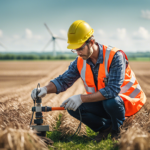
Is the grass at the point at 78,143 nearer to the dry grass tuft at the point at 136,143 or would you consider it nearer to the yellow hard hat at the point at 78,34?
the dry grass tuft at the point at 136,143

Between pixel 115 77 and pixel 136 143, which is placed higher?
pixel 115 77

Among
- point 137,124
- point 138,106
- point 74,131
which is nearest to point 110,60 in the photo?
point 138,106

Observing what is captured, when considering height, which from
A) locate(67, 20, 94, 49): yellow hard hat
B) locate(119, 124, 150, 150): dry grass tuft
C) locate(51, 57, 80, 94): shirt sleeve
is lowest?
locate(119, 124, 150, 150): dry grass tuft

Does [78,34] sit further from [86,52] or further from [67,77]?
[67,77]

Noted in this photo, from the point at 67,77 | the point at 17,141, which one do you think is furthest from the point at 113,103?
the point at 17,141

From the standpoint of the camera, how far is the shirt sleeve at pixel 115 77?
304 centimetres

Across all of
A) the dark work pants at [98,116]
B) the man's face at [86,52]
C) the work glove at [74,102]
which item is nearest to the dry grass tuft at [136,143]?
the dark work pants at [98,116]

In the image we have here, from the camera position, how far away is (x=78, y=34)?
3.18m

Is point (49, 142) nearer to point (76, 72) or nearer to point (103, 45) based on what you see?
point (76, 72)

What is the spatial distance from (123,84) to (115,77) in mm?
346

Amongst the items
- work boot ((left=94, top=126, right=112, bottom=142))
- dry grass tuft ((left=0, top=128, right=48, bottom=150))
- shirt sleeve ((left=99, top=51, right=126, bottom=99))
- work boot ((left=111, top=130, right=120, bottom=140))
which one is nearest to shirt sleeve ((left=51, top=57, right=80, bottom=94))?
shirt sleeve ((left=99, top=51, right=126, bottom=99))

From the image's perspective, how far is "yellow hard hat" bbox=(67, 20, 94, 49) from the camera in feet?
10.4

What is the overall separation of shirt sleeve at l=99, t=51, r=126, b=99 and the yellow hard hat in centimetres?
55

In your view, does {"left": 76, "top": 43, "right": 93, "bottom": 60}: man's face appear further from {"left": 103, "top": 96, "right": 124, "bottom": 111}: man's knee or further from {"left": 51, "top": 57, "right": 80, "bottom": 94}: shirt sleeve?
{"left": 103, "top": 96, "right": 124, "bottom": 111}: man's knee
